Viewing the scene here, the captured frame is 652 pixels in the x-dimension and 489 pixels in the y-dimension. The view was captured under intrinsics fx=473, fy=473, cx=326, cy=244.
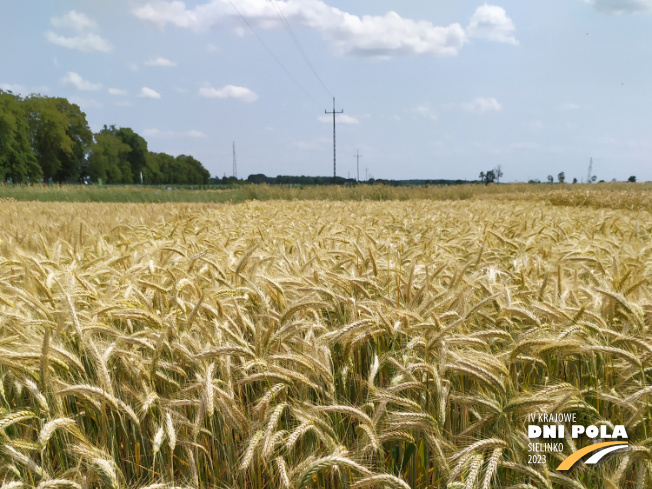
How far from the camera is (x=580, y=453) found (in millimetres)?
1433

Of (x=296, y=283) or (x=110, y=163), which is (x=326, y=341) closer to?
(x=296, y=283)

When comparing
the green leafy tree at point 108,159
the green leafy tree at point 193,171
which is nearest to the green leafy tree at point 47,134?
the green leafy tree at point 108,159

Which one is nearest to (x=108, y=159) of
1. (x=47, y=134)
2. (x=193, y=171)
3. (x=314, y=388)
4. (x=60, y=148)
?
(x=60, y=148)

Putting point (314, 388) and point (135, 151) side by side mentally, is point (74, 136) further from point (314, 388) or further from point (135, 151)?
point (314, 388)

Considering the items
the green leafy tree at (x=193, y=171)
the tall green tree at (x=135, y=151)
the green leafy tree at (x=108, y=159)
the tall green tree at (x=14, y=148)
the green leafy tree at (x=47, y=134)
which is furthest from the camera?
the green leafy tree at (x=193, y=171)

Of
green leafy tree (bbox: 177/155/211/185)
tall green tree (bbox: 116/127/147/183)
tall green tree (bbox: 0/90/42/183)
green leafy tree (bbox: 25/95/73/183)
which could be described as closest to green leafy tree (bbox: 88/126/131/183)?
tall green tree (bbox: 116/127/147/183)

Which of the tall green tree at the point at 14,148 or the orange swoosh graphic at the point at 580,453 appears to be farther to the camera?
the tall green tree at the point at 14,148

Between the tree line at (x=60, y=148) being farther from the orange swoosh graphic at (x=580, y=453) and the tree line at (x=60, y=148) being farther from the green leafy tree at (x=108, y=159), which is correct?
the orange swoosh graphic at (x=580, y=453)

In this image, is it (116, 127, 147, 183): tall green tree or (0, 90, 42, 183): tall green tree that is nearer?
(0, 90, 42, 183): tall green tree

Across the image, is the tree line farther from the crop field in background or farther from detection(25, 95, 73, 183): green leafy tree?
the crop field in background

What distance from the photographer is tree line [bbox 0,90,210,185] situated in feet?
159

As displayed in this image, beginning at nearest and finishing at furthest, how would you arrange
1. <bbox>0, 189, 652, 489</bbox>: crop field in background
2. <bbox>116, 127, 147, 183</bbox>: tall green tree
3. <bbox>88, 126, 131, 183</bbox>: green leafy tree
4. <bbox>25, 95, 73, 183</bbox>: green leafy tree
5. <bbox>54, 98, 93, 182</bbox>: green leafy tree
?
<bbox>0, 189, 652, 489</bbox>: crop field in background
<bbox>25, 95, 73, 183</bbox>: green leafy tree
<bbox>54, 98, 93, 182</bbox>: green leafy tree
<bbox>88, 126, 131, 183</bbox>: green leafy tree
<bbox>116, 127, 147, 183</bbox>: tall green tree

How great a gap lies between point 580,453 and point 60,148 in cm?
6971

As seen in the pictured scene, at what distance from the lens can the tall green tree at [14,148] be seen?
154 ft
